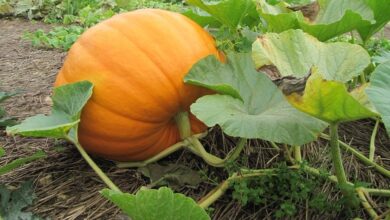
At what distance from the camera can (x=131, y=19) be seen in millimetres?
1552

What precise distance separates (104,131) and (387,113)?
815mm

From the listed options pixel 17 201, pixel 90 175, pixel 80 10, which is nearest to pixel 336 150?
pixel 90 175

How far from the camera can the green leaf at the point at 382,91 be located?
94 centimetres

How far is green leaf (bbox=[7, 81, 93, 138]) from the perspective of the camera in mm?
1342

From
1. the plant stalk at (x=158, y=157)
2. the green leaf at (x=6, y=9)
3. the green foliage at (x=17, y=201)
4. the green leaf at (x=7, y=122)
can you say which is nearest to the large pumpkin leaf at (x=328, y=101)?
the plant stalk at (x=158, y=157)

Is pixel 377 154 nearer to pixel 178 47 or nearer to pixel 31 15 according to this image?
pixel 178 47

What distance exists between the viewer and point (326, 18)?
1.62 metres

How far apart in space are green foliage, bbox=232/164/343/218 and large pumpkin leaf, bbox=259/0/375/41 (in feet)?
1.34

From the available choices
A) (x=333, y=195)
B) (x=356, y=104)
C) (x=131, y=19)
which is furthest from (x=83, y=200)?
(x=356, y=104)

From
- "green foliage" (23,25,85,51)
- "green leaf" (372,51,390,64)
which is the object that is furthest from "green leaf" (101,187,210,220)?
"green foliage" (23,25,85,51)

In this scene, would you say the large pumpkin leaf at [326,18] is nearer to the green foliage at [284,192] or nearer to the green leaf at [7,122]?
the green foliage at [284,192]

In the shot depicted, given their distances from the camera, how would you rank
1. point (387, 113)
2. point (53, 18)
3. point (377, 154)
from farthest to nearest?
point (53, 18)
point (377, 154)
point (387, 113)

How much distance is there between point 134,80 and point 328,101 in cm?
60

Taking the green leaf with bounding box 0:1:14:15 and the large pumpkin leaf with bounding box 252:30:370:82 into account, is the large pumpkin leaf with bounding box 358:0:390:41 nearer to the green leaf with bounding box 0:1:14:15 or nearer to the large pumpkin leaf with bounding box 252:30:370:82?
the large pumpkin leaf with bounding box 252:30:370:82
